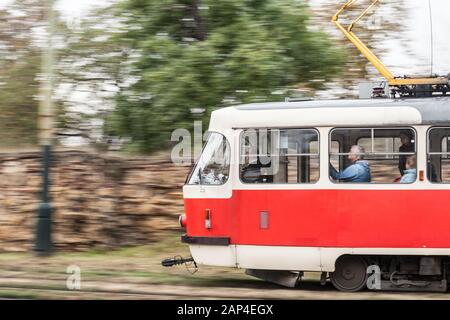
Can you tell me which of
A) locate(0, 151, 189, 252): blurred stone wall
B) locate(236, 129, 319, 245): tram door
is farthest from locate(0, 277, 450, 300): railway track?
locate(0, 151, 189, 252): blurred stone wall

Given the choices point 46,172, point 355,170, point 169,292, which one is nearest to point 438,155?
point 355,170

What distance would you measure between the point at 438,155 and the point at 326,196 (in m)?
1.68

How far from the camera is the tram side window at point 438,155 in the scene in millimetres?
11953

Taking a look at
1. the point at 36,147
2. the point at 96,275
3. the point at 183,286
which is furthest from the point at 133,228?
the point at 183,286

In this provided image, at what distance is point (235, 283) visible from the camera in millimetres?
13781

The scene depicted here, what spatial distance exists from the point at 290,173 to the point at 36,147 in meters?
10.8

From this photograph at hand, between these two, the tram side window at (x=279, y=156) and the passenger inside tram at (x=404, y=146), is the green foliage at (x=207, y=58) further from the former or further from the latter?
the passenger inside tram at (x=404, y=146)

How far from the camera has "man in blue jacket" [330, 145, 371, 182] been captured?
12.2 meters

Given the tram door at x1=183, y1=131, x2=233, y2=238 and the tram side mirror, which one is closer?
the tram door at x1=183, y1=131, x2=233, y2=238

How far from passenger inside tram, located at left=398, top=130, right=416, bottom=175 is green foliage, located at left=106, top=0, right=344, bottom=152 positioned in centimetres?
517

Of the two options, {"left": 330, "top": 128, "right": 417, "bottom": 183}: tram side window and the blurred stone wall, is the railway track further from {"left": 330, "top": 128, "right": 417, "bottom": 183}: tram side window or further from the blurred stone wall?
the blurred stone wall

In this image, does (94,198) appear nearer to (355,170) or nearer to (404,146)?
Answer: (355,170)

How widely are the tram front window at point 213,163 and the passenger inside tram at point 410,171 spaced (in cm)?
260
